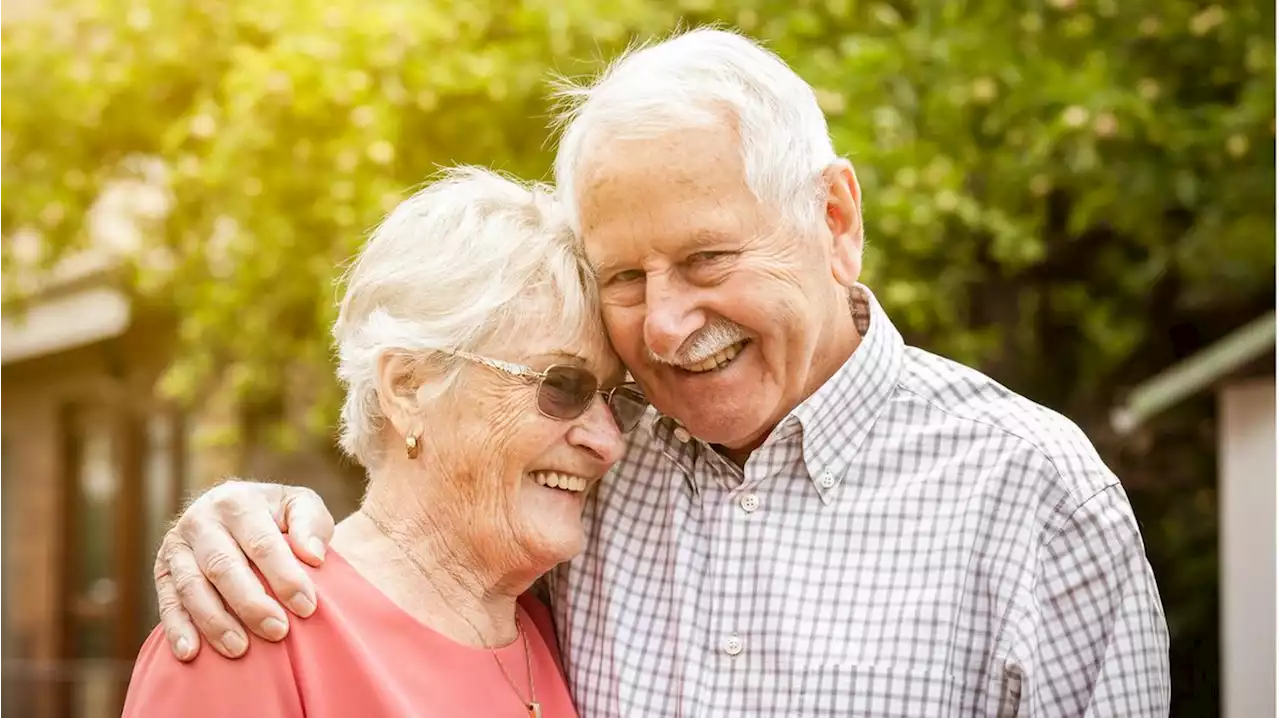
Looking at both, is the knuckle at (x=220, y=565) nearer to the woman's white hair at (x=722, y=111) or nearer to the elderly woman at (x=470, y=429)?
the elderly woman at (x=470, y=429)

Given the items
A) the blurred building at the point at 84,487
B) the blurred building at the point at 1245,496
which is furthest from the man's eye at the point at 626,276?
the blurred building at the point at 84,487

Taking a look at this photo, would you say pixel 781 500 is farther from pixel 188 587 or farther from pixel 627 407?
pixel 188 587

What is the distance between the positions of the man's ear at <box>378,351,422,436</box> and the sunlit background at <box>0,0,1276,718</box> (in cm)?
360

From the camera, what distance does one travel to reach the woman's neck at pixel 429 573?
2.41 m

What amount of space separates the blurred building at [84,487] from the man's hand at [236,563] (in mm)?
10226

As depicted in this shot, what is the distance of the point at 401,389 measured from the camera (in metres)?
2.45

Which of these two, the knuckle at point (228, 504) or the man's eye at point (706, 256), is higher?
the man's eye at point (706, 256)

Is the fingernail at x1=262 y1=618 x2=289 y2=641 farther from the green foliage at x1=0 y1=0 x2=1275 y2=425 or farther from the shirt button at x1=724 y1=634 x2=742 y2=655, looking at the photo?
the green foliage at x1=0 y1=0 x2=1275 y2=425

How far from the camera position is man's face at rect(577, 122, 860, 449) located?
2.30 m

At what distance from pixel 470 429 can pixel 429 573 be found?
261 millimetres

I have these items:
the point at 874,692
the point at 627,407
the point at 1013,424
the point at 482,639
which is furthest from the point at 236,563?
the point at 1013,424

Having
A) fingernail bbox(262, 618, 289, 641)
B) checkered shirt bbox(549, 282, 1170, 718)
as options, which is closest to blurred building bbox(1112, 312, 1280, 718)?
checkered shirt bbox(549, 282, 1170, 718)

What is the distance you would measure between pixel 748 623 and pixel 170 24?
8.40 meters

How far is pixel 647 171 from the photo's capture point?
2.30 meters
